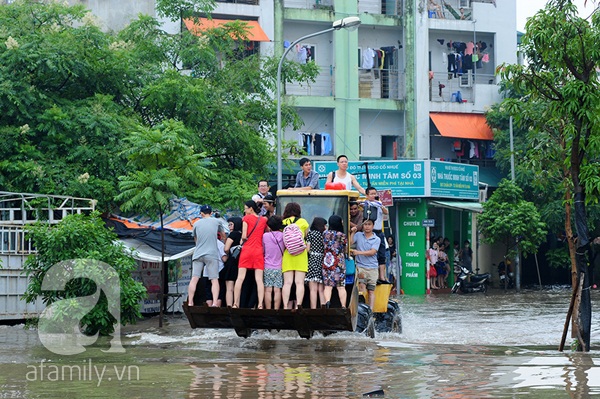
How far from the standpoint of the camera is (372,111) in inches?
1676

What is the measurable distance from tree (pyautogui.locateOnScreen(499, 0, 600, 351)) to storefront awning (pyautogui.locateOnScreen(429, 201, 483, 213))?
23.3 meters

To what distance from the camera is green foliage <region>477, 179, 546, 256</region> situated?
39375mm

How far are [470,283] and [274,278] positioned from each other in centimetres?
2362

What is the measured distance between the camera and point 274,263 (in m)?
15.8

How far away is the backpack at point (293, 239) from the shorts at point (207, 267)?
4.85 feet

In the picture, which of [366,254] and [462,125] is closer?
[366,254]

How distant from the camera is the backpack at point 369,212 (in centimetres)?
1723

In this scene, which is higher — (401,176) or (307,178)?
(401,176)

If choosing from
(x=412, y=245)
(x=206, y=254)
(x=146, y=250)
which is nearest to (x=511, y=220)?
(x=412, y=245)

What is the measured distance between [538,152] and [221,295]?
17.6ft

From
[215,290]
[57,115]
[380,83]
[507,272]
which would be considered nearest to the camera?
[215,290]

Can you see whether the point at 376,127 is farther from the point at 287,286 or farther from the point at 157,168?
the point at 287,286

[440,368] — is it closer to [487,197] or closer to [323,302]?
[323,302]

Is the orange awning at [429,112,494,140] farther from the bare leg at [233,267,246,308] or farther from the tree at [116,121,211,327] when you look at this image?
the bare leg at [233,267,246,308]
